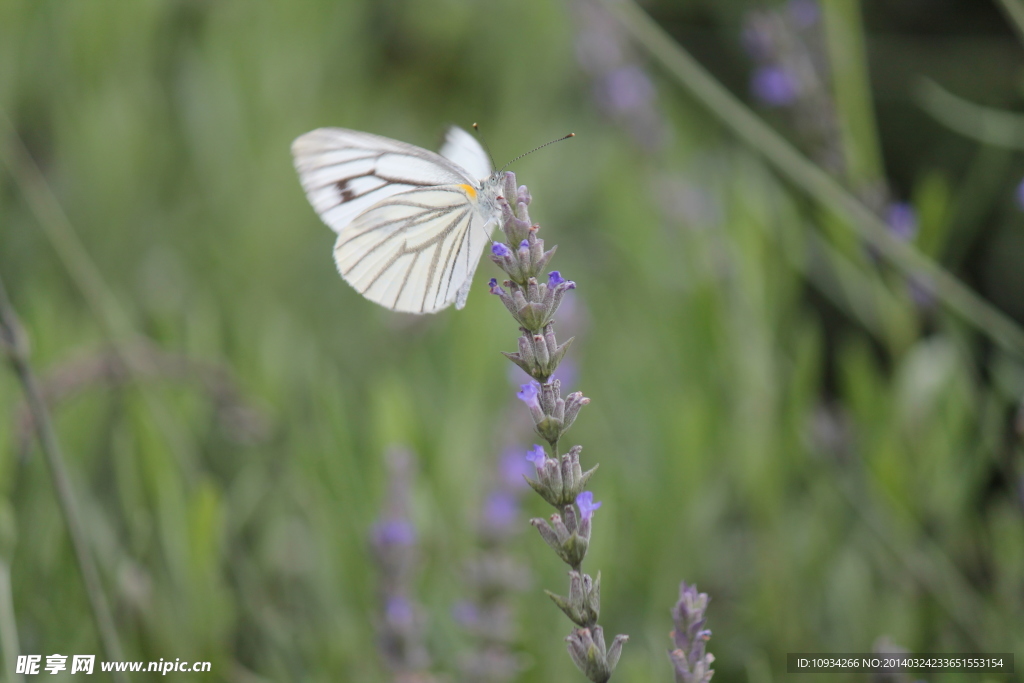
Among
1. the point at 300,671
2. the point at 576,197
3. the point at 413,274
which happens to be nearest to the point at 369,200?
the point at 413,274

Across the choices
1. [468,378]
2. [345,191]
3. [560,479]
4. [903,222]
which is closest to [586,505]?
[560,479]

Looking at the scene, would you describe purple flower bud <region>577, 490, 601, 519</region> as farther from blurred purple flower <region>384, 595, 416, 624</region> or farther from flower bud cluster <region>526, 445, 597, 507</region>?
blurred purple flower <region>384, 595, 416, 624</region>

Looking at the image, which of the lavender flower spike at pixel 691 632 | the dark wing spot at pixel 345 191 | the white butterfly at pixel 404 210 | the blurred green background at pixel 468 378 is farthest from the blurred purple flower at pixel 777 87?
the lavender flower spike at pixel 691 632

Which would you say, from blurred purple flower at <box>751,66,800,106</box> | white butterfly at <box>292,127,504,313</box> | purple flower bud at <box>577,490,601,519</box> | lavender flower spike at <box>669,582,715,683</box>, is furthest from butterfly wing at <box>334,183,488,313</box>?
blurred purple flower at <box>751,66,800,106</box>

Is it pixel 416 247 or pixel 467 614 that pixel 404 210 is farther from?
pixel 467 614

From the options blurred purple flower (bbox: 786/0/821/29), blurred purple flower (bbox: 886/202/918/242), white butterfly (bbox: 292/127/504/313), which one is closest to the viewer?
white butterfly (bbox: 292/127/504/313)
